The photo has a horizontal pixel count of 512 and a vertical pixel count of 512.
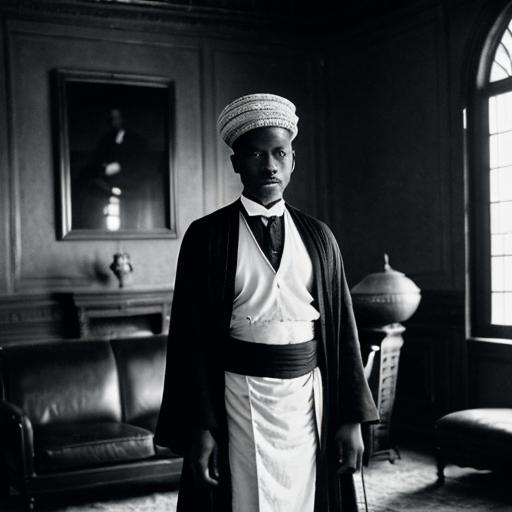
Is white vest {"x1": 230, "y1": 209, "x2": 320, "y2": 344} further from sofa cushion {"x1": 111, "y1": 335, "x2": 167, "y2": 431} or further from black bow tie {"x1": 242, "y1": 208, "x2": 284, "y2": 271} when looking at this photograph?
sofa cushion {"x1": 111, "y1": 335, "x2": 167, "y2": 431}

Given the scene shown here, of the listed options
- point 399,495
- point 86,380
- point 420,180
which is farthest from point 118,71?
point 399,495

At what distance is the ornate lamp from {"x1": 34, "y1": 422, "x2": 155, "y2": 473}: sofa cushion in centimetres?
147

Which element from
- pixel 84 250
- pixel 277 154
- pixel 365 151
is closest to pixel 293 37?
pixel 365 151

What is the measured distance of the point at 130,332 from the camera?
625 cm

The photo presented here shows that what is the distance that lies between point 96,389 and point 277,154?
3202mm

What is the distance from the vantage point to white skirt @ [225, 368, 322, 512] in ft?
6.75

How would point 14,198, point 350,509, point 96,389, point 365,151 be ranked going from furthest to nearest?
point 365,151 < point 14,198 < point 96,389 < point 350,509

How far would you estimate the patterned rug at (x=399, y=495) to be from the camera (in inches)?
170

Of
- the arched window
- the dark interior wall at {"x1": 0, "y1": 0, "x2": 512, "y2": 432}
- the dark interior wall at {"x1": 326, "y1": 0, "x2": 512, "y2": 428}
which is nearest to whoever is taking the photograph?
the arched window

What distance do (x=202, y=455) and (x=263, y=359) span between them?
0.94 feet

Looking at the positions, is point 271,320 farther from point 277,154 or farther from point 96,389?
point 96,389

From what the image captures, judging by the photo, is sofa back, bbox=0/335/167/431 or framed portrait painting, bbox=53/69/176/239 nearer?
sofa back, bbox=0/335/167/431

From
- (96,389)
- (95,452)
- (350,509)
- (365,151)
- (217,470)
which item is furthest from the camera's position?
(365,151)

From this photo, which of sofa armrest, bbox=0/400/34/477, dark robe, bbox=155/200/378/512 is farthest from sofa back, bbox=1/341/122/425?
dark robe, bbox=155/200/378/512
